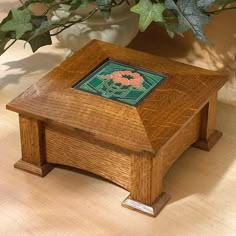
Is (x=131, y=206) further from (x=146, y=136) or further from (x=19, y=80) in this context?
(x=19, y=80)

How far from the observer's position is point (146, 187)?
913 millimetres

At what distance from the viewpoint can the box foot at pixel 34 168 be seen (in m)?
1.00

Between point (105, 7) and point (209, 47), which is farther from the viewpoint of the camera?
point (209, 47)

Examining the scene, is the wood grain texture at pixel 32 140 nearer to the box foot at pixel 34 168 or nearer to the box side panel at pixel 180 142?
the box foot at pixel 34 168

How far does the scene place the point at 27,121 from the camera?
0.97 metres

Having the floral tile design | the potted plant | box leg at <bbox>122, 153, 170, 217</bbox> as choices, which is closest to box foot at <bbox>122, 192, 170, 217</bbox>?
box leg at <bbox>122, 153, 170, 217</bbox>

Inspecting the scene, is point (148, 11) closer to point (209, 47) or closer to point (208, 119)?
point (208, 119)

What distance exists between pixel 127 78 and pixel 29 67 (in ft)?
1.10

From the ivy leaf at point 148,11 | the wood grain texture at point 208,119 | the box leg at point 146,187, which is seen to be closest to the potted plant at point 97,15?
the ivy leaf at point 148,11

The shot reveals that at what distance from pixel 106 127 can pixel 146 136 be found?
0.06m

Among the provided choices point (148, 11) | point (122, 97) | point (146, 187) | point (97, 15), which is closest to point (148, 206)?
point (146, 187)

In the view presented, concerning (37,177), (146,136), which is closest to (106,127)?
(146,136)

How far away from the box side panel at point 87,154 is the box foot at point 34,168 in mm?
19

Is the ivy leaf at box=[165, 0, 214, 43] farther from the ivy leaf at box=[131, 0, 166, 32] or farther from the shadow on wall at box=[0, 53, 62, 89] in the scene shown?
the shadow on wall at box=[0, 53, 62, 89]
